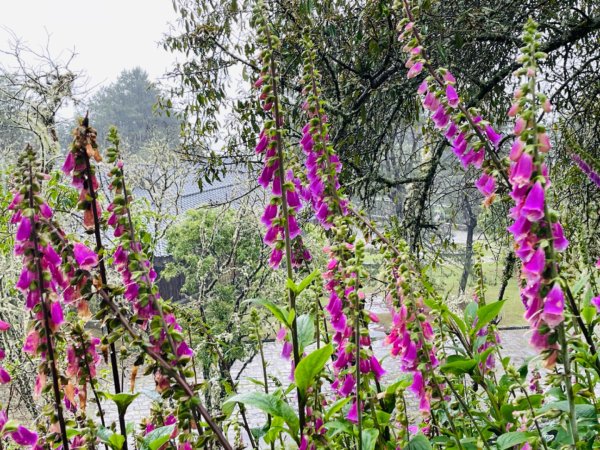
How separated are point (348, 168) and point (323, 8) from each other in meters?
1.02

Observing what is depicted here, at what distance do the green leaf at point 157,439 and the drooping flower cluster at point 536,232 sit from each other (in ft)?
1.83

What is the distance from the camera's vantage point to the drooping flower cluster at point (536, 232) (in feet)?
2.57

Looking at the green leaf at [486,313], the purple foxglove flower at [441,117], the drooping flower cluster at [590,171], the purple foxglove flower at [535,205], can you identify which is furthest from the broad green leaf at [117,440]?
the drooping flower cluster at [590,171]

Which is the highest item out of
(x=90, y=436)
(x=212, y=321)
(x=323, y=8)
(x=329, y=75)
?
(x=323, y=8)

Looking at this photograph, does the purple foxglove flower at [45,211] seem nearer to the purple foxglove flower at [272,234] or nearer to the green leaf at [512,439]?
the purple foxglove flower at [272,234]

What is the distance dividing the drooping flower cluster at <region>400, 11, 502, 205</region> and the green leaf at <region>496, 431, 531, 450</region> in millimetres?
590

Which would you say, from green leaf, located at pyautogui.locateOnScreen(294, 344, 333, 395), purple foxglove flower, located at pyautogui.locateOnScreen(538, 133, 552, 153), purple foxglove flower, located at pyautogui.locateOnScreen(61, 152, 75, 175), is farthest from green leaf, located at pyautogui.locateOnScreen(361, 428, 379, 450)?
purple foxglove flower, located at pyautogui.locateOnScreen(61, 152, 75, 175)

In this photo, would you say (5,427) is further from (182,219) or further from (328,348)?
(182,219)

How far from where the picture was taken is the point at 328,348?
0.89 m

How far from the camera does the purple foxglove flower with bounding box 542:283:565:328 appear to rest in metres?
0.76

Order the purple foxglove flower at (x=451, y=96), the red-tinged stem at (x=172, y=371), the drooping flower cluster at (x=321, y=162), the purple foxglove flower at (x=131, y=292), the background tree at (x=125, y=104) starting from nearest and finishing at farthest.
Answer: the red-tinged stem at (x=172, y=371) → the purple foxglove flower at (x=131, y=292) → the drooping flower cluster at (x=321, y=162) → the purple foxglove flower at (x=451, y=96) → the background tree at (x=125, y=104)

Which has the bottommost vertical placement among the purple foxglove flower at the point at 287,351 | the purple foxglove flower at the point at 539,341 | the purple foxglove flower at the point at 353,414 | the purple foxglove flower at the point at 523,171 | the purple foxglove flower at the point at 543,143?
the purple foxglove flower at the point at 353,414

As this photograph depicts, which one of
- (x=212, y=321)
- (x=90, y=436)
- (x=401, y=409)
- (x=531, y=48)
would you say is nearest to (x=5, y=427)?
(x=90, y=436)

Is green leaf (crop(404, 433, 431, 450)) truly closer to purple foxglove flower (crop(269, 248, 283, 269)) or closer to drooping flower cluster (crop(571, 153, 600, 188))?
purple foxglove flower (crop(269, 248, 283, 269))
